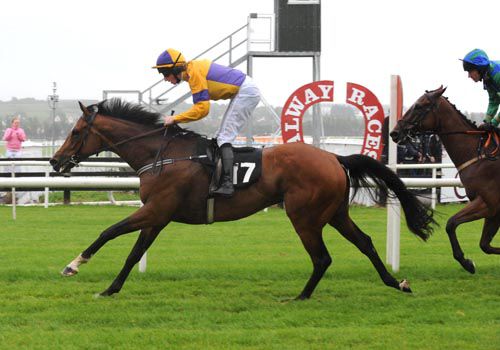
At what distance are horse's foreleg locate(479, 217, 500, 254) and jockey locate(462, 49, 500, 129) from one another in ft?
2.65

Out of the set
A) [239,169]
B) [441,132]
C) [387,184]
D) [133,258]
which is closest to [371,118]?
[441,132]

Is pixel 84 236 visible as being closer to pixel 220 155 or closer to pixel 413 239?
pixel 413 239

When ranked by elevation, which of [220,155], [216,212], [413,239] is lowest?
[413,239]

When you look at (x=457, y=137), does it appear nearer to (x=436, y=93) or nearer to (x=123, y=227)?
(x=436, y=93)

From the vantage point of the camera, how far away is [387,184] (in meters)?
7.03

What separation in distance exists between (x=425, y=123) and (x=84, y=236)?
5.23 meters

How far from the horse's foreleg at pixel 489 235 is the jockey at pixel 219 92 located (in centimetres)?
226

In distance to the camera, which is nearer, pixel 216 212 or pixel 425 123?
pixel 216 212

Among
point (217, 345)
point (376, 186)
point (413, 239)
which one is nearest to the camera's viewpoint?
point (217, 345)

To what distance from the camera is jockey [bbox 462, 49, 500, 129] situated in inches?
284

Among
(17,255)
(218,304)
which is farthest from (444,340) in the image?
(17,255)

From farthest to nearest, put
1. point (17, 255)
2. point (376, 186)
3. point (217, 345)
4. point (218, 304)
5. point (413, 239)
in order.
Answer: point (413, 239), point (17, 255), point (376, 186), point (218, 304), point (217, 345)

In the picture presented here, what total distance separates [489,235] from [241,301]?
93.4 inches

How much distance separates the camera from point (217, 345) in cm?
489
